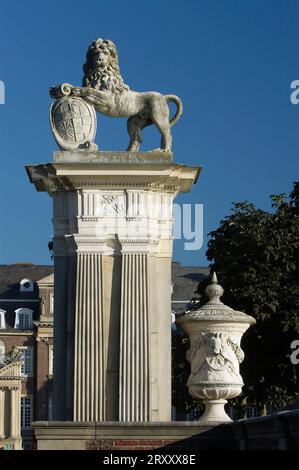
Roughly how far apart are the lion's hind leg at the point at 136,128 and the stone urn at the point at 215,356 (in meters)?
3.65

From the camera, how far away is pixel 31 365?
109 m

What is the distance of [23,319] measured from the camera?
10856cm

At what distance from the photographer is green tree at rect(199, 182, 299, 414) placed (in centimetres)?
Result: 4084

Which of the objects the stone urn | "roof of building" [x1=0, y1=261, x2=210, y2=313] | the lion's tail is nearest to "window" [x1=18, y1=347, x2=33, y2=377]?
"roof of building" [x1=0, y1=261, x2=210, y2=313]

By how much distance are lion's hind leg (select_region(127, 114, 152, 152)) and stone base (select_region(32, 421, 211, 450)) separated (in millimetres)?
5375

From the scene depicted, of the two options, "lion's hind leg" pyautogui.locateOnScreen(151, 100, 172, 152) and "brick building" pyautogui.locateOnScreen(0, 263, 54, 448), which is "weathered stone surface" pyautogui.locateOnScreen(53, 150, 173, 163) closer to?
"lion's hind leg" pyautogui.locateOnScreen(151, 100, 172, 152)

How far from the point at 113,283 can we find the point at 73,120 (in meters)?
2.71

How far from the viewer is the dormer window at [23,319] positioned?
108 meters

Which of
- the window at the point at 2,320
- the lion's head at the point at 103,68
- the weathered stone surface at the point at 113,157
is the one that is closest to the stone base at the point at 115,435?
the weathered stone surface at the point at 113,157

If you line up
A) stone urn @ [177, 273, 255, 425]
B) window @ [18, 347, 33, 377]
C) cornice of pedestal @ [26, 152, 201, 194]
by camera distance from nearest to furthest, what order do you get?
stone urn @ [177, 273, 255, 425], cornice of pedestal @ [26, 152, 201, 194], window @ [18, 347, 33, 377]

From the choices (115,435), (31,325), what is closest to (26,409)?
(31,325)

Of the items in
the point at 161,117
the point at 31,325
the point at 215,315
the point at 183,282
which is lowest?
the point at 215,315

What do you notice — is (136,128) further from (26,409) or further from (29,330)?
(26,409)
